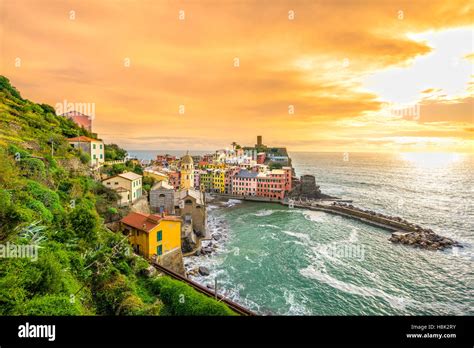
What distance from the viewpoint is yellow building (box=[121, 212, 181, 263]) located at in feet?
25.3

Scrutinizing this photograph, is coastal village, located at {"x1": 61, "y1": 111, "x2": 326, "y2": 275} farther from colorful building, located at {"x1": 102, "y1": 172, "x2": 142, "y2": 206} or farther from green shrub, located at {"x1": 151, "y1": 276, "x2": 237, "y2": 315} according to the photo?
green shrub, located at {"x1": 151, "y1": 276, "x2": 237, "y2": 315}

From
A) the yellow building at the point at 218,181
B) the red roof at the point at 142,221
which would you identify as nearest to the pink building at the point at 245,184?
the yellow building at the point at 218,181

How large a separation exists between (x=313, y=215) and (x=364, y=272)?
10.2 meters

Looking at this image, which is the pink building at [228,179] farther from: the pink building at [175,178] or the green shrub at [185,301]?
the green shrub at [185,301]

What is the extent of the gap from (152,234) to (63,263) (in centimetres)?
417

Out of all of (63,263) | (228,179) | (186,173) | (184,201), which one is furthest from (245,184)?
(63,263)

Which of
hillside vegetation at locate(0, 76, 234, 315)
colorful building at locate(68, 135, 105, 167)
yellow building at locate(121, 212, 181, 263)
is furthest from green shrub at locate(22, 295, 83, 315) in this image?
colorful building at locate(68, 135, 105, 167)

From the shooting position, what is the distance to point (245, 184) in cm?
2688

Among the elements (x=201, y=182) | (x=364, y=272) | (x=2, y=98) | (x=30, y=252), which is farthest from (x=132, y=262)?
(x=201, y=182)

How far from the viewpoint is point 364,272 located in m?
9.73

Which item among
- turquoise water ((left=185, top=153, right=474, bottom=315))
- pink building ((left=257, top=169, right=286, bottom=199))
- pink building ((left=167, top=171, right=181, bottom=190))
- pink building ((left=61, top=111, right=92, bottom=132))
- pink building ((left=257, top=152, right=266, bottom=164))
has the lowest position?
turquoise water ((left=185, top=153, right=474, bottom=315))

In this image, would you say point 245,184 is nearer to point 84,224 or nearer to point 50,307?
point 84,224

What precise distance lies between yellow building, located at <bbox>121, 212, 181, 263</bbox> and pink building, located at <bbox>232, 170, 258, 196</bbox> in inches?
718
